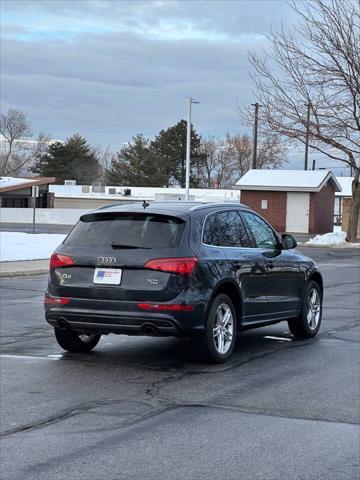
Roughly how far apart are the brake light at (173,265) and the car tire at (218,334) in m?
0.53

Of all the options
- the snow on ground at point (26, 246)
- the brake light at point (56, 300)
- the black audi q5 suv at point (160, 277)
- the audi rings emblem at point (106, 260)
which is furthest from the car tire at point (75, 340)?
the snow on ground at point (26, 246)

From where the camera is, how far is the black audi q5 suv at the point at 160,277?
789 cm

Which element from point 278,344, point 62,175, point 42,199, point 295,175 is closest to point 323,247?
point 295,175

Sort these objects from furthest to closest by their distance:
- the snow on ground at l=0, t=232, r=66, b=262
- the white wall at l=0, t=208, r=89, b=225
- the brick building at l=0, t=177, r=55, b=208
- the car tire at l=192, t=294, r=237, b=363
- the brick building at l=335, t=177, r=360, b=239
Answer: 1. the brick building at l=0, t=177, r=55, b=208
2. the white wall at l=0, t=208, r=89, b=225
3. the brick building at l=335, t=177, r=360, b=239
4. the snow on ground at l=0, t=232, r=66, b=262
5. the car tire at l=192, t=294, r=237, b=363

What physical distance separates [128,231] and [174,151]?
291ft

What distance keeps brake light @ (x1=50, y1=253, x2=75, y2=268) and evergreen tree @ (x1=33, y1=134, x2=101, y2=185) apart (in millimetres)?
88809

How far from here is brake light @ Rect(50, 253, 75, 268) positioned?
8.28 metres

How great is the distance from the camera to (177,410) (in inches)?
259

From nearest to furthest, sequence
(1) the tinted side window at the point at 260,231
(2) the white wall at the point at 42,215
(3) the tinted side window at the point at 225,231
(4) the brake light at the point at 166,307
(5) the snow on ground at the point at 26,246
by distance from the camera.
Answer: (4) the brake light at the point at 166,307 → (3) the tinted side window at the point at 225,231 → (1) the tinted side window at the point at 260,231 → (5) the snow on ground at the point at 26,246 → (2) the white wall at the point at 42,215

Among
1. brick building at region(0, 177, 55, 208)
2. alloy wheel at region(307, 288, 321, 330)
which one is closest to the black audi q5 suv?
alloy wheel at region(307, 288, 321, 330)

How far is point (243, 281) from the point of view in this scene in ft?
28.8

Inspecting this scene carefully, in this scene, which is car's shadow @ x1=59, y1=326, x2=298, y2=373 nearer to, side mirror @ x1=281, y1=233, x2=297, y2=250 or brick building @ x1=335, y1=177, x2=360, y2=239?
side mirror @ x1=281, y1=233, x2=297, y2=250

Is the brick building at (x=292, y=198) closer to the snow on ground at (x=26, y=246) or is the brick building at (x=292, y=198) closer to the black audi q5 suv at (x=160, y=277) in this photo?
the snow on ground at (x=26, y=246)

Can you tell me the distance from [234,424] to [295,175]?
1832 inches
